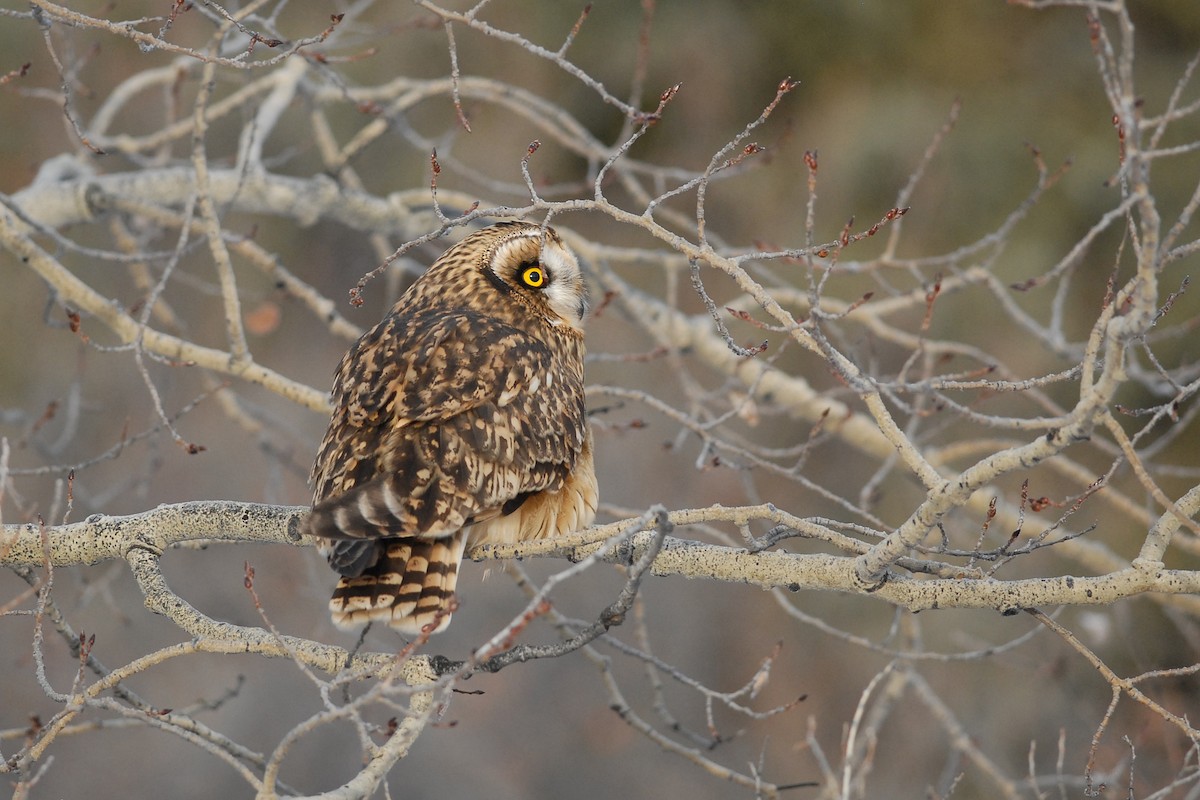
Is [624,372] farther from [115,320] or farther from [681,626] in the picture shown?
[115,320]

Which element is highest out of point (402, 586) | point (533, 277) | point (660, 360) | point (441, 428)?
point (660, 360)

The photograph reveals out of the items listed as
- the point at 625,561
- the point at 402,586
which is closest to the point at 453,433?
the point at 402,586

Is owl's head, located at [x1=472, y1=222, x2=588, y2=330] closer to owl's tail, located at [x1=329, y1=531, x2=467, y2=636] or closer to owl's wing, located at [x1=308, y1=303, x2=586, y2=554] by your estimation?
owl's wing, located at [x1=308, y1=303, x2=586, y2=554]

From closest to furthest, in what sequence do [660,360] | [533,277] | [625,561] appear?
[625,561] < [533,277] < [660,360]

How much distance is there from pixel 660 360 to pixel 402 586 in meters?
8.21

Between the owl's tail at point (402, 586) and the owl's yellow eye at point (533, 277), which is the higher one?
the owl's yellow eye at point (533, 277)

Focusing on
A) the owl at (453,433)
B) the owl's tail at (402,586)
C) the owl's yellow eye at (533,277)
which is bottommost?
the owl's tail at (402,586)

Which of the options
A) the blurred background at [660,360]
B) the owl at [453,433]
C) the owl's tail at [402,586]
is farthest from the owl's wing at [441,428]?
the blurred background at [660,360]

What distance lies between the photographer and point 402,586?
2.94m

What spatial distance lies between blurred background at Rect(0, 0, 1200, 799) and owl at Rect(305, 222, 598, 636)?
4.20 m

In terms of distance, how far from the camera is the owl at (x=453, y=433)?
2.90 meters

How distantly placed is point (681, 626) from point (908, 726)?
7.79 ft

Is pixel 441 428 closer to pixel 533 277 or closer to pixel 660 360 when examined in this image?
pixel 533 277

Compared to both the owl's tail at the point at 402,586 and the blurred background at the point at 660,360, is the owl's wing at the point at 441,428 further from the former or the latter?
the blurred background at the point at 660,360
